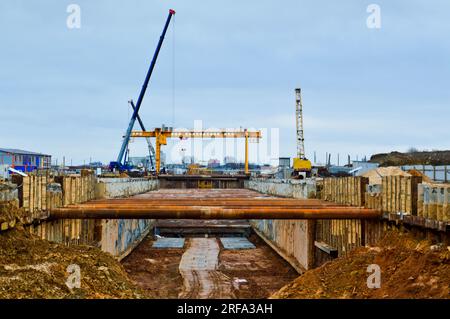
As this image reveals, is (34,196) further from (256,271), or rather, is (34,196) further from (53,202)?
(256,271)

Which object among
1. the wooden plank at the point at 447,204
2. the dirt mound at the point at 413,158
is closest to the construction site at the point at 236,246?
the wooden plank at the point at 447,204

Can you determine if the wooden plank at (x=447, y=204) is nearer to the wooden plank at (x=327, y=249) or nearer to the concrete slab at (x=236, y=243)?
the wooden plank at (x=327, y=249)

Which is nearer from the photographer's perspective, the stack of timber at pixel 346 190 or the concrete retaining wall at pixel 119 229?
the stack of timber at pixel 346 190

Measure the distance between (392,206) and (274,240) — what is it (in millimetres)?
16401

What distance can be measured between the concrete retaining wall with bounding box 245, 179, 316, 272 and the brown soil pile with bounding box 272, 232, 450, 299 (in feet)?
24.2

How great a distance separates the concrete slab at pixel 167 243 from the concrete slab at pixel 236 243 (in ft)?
11.3

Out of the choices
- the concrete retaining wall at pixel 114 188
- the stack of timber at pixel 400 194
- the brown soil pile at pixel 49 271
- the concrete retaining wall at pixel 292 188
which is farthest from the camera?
the concrete retaining wall at pixel 292 188

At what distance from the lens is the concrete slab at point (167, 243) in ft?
109

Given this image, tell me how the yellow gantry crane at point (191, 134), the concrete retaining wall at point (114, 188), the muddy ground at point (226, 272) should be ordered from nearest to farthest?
the muddy ground at point (226, 272) < the concrete retaining wall at point (114, 188) < the yellow gantry crane at point (191, 134)

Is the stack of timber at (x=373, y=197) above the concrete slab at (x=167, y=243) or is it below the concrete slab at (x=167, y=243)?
above

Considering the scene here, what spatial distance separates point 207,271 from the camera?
24.8 meters

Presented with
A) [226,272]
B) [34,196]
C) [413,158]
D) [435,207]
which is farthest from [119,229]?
[413,158]

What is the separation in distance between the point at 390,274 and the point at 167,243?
83.7ft

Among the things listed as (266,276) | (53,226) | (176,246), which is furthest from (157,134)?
(53,226)
